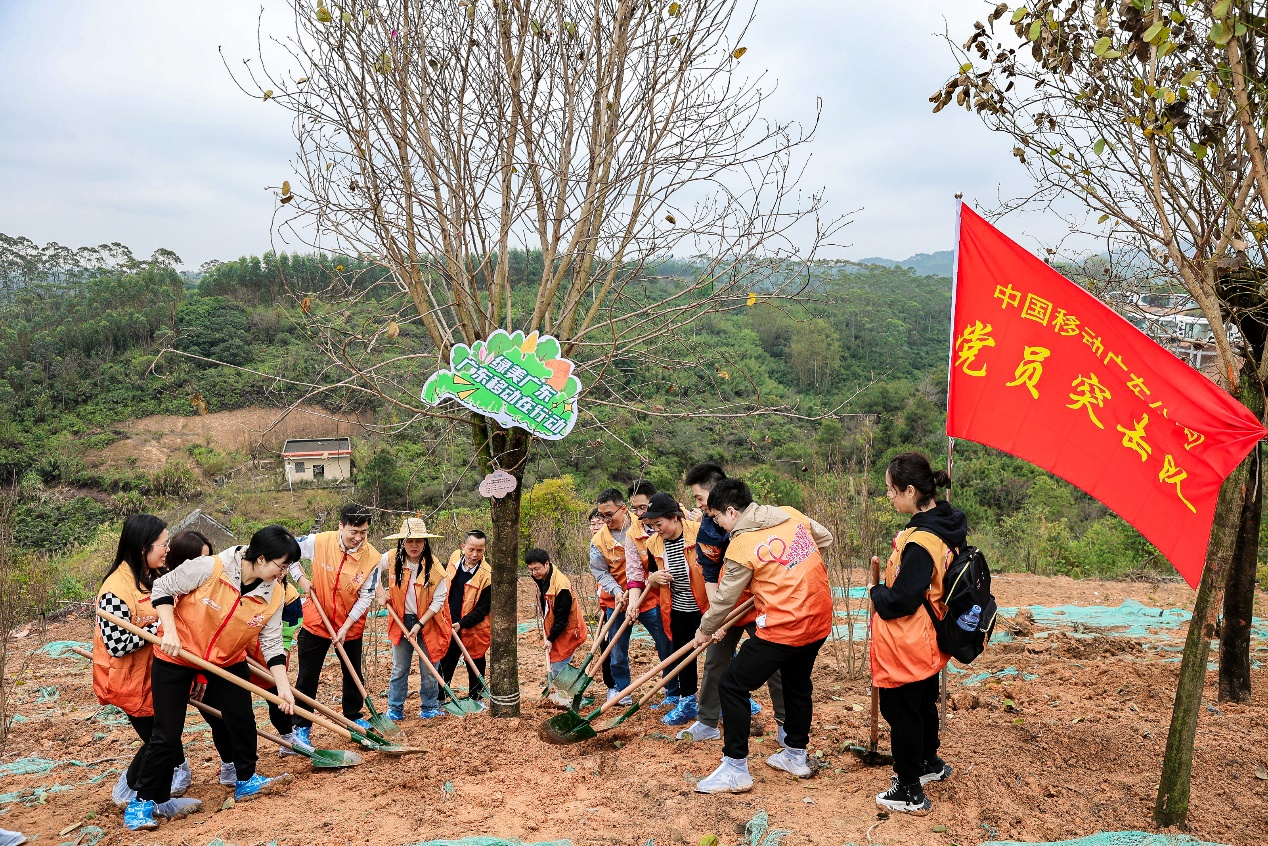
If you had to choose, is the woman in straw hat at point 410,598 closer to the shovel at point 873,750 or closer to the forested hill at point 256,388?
the shovel at point 873,750

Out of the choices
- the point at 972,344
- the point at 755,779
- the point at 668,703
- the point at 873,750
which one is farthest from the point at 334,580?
the point at 972,344

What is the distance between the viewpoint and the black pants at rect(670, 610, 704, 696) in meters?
5.16

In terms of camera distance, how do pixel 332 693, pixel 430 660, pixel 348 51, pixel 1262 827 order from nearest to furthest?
pixel 1262 827
pixel 348 51
pixel 430 660
pixel 332 693

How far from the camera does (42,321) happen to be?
4594cm

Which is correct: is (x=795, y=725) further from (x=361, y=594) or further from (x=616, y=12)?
(x=616, y=12)

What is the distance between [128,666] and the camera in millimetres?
3973

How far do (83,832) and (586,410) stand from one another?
3166 mm

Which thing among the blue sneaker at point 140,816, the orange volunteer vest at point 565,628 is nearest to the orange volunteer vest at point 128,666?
the blue sneaker at point 140,816

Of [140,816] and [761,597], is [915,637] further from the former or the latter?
[140,816]

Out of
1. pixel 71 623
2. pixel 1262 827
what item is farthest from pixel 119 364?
pixel 1262 827

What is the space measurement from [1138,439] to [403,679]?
4513 millimetres

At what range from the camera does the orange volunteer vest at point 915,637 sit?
11.4 feet

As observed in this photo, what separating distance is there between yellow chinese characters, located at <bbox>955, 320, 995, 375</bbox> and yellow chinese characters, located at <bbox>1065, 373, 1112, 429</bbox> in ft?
1.24

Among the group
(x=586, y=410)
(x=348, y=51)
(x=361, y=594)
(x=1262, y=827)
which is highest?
(x=348, y=51)
